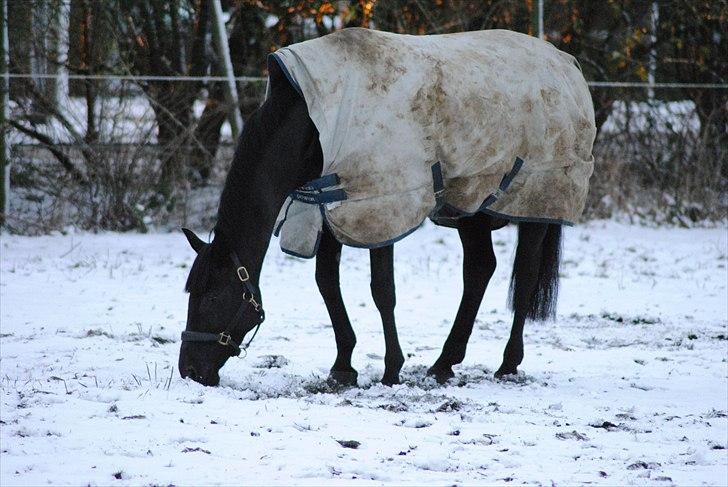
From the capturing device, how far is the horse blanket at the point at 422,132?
4578 mm

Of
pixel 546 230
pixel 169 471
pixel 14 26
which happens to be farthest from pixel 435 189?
pixel 14 26

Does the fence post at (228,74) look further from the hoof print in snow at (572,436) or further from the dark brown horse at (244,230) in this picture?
the hoof print in snow at (572,436)

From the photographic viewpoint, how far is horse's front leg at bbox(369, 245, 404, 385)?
488 cm

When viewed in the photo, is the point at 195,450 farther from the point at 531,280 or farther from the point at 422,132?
the point at 531,280

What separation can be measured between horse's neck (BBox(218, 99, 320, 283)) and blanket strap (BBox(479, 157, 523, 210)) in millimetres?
1022

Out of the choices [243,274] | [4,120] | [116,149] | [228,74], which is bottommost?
[243,274]

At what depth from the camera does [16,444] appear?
347 cm

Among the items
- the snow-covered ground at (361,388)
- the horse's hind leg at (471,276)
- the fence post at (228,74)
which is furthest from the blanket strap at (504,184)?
the fence post at (228,74)

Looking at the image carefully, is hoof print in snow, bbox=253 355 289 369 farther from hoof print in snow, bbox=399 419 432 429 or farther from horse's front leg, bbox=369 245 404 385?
hoof print in snow, bbox=399 419 432 429

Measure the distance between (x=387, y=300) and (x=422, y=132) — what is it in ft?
2.64

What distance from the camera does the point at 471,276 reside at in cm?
553

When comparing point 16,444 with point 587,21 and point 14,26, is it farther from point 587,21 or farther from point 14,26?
point 587,21

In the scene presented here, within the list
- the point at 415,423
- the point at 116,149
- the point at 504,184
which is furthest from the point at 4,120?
the point at 415,423

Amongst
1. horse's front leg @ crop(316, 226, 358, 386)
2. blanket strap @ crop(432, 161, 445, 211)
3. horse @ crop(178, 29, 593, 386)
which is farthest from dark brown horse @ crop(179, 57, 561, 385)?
blanket strap @ crop(432, 161, 445, 211)
